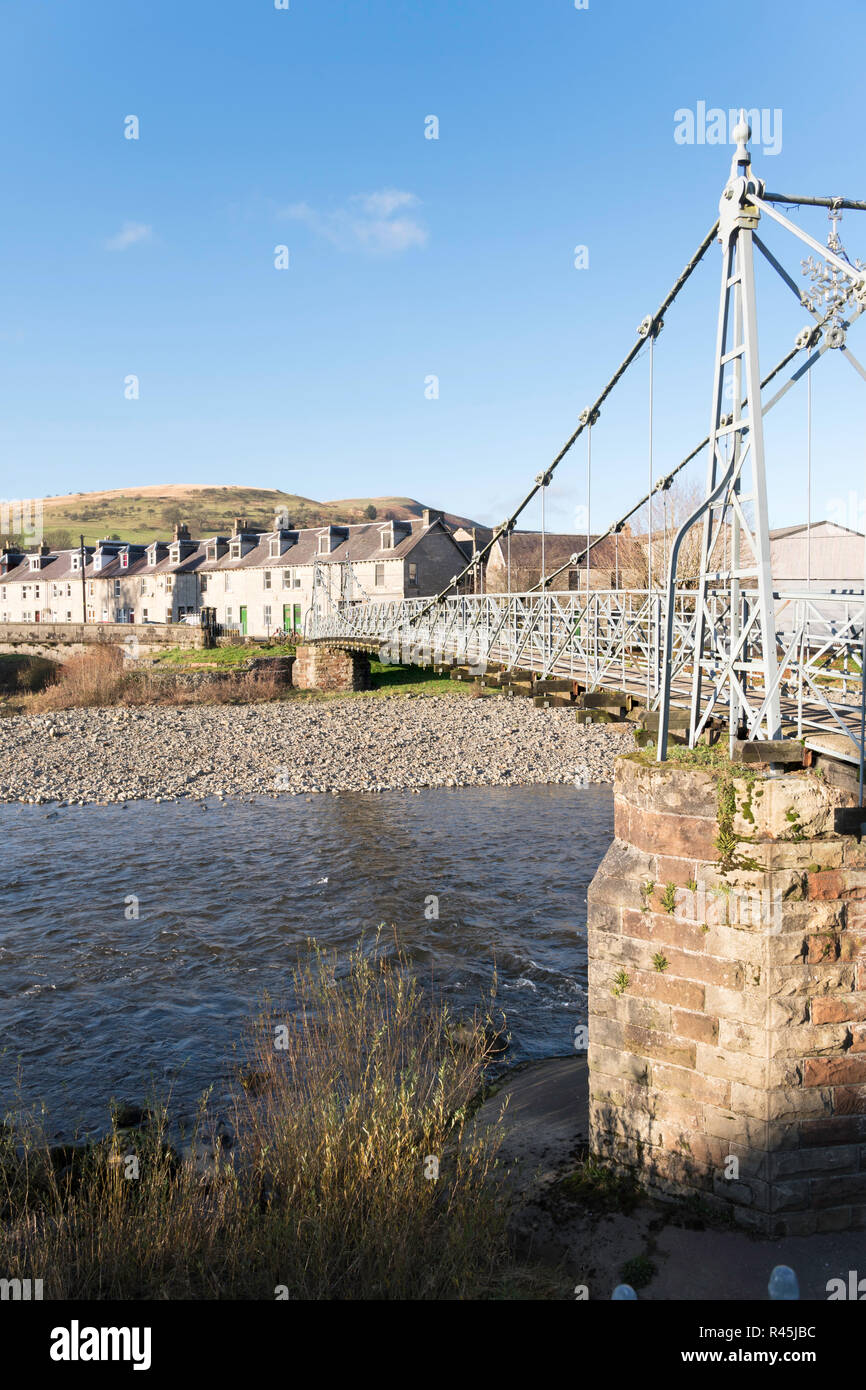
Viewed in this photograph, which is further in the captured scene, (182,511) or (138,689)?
(182,511)

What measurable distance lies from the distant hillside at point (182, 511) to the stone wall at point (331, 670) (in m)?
80.2

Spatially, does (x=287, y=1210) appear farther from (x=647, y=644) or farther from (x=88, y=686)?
(x=88, y=686)

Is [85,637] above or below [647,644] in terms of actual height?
Result: below

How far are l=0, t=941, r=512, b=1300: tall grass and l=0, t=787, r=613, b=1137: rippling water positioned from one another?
1075 mm

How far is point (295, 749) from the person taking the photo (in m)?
24.2

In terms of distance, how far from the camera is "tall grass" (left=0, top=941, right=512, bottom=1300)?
15.1ft

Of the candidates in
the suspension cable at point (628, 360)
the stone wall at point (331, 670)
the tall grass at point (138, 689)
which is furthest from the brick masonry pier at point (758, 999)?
the stone wall at point (331, 670)

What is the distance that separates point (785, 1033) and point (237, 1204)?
324 cm

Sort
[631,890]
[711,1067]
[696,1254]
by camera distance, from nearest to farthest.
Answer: [696,1254] < [711,1067] < [631,890]

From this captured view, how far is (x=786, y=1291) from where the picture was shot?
4766 mm

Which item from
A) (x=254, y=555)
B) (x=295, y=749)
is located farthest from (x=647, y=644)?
(x=254, y=555)

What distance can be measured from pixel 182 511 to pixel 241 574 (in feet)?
289
